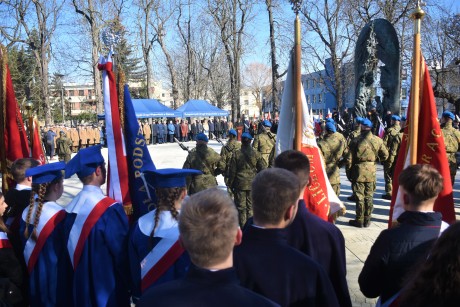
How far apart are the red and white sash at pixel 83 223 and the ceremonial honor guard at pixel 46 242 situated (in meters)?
0.12

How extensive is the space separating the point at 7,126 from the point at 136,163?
6.20ft

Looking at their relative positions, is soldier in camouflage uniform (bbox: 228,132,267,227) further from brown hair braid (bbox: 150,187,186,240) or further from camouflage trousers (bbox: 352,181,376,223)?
brown hair braid (bbox: 150,187,186,240)

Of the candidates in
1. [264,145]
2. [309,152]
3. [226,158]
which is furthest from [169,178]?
[264,145]

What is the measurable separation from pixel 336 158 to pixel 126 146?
4.78 meters

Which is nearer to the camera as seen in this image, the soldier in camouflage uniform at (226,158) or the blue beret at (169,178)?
the blue beret at (169,178)

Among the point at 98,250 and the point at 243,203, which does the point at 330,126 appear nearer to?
the point at 243,203

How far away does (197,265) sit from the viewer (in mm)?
1682

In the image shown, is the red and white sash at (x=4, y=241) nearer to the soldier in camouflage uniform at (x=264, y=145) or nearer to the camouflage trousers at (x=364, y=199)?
the camouflage trousers at (x=364, y=199)

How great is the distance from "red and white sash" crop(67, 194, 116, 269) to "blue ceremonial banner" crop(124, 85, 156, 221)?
93 cm

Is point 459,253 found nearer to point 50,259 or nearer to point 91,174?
point 91,174

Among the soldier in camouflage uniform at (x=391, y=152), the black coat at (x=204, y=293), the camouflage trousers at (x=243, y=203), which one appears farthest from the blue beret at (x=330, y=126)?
the black coat at (x=204, y=293)

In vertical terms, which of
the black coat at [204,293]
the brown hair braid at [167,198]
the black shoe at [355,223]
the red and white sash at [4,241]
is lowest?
the black shoe at [355,223]

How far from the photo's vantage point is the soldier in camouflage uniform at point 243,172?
7551 mm

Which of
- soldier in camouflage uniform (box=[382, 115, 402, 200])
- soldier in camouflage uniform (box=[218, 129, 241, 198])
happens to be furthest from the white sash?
soldier in camouflage uniform (box=[382, 115, 402, 200])
